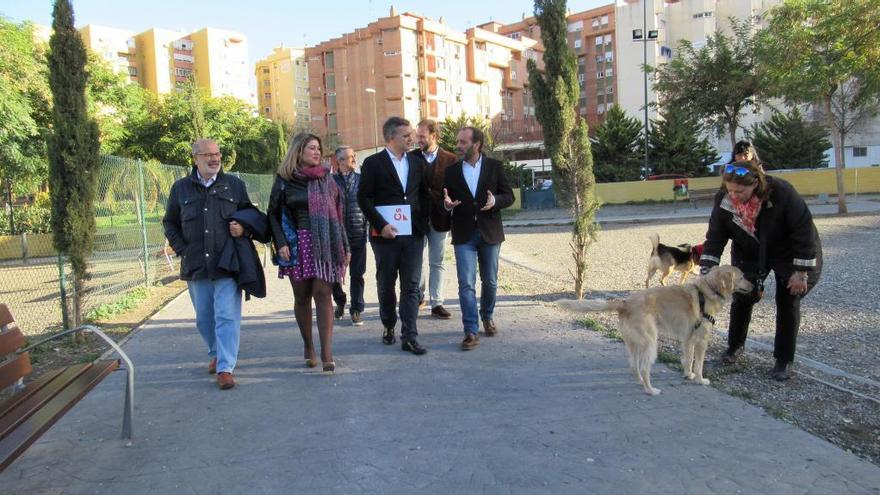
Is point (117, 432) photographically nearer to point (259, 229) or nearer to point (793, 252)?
point (259, 229)

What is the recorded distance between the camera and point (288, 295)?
29.0ft

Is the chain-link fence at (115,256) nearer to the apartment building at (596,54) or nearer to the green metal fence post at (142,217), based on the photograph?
the green metal fence post at (142,217)

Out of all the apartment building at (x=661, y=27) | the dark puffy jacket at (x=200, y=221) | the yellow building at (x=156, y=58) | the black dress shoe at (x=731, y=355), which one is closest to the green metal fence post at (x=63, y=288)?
the dark puffy jacket at (x=200, y=221)

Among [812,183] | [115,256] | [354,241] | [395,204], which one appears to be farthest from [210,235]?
[812,183]

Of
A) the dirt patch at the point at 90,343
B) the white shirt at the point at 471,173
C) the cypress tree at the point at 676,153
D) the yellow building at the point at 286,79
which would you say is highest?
the yellow building at the point at 286,79

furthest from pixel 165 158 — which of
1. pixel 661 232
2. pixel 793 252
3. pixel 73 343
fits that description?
pixel 793 252

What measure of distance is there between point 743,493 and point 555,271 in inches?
331

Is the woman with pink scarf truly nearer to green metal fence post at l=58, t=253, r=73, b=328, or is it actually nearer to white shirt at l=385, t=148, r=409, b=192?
white shirt at l=385, t=148, r=409, b=192

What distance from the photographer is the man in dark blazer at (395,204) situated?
17.6ft

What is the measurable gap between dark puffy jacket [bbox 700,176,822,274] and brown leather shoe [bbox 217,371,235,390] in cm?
375

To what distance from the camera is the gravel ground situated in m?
3.85

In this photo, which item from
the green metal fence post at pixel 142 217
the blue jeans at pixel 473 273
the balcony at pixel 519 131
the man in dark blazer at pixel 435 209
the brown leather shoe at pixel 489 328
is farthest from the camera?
the balcony at pixel 519 131

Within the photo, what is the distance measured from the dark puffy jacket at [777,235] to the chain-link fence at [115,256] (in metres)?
6.38

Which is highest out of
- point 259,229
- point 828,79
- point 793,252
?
point 828,79
